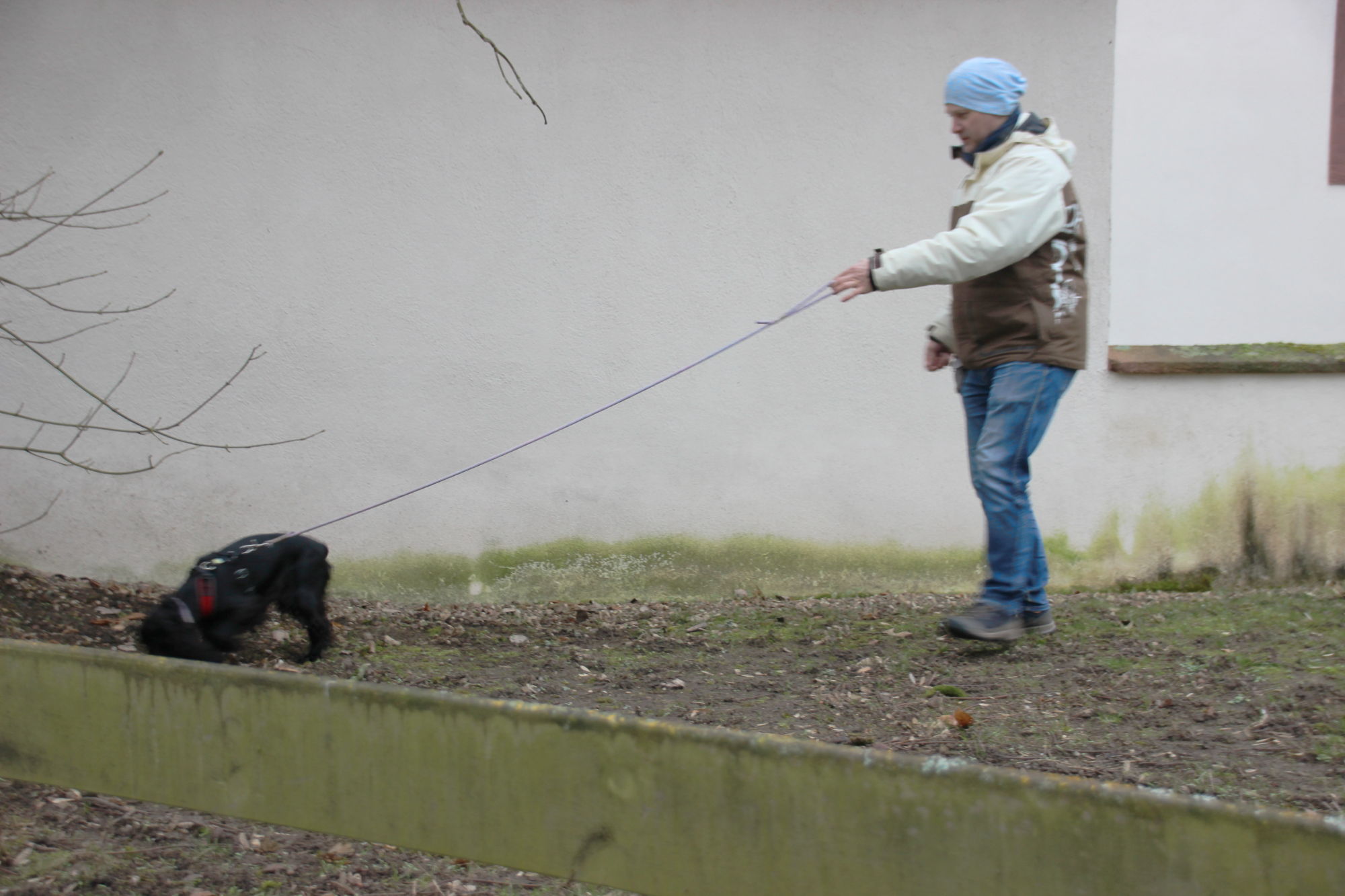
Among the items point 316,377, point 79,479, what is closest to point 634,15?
point 316,377

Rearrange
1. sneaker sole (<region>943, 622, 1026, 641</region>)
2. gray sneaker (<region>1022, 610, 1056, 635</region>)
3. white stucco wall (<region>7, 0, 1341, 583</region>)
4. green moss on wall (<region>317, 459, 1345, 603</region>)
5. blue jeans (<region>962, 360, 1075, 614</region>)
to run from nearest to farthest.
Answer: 1. blue jeans (<region>962, 360, 1075, 614</region>)
2. sneaker sole (<region>943, 622, 1026, 641</region>)
3. gray sneaker (<region>1022, 610, 1056, 635</region>)
4. white stucco wall (<region>7, 0, 1341, 583</region>)
5. green moss on wall (<region>317, 459, 1345, 603</region>)

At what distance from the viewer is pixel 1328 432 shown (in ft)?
16.1

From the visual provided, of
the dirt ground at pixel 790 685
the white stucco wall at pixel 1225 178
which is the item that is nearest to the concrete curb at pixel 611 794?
the dirt ground at pixel 790 685

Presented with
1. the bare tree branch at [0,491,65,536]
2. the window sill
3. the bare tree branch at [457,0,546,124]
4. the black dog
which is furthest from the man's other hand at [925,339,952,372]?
the bare tree branch at [0,491,65,536]

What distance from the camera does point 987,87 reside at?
3.19m

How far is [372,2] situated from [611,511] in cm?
262

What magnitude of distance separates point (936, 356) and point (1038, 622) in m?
1.03

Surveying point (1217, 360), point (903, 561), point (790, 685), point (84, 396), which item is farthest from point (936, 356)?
point (84, 396)

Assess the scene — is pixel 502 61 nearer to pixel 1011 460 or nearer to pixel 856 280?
pixel 856 280

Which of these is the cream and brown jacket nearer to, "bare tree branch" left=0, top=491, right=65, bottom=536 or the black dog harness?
the black dog harness

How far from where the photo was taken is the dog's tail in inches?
139

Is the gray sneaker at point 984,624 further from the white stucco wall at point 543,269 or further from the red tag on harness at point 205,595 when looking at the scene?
the red tag on harness at point 205,595

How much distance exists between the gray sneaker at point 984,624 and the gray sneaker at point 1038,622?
0.24 meters

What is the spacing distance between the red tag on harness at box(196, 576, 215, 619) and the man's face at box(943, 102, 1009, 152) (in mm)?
2948
